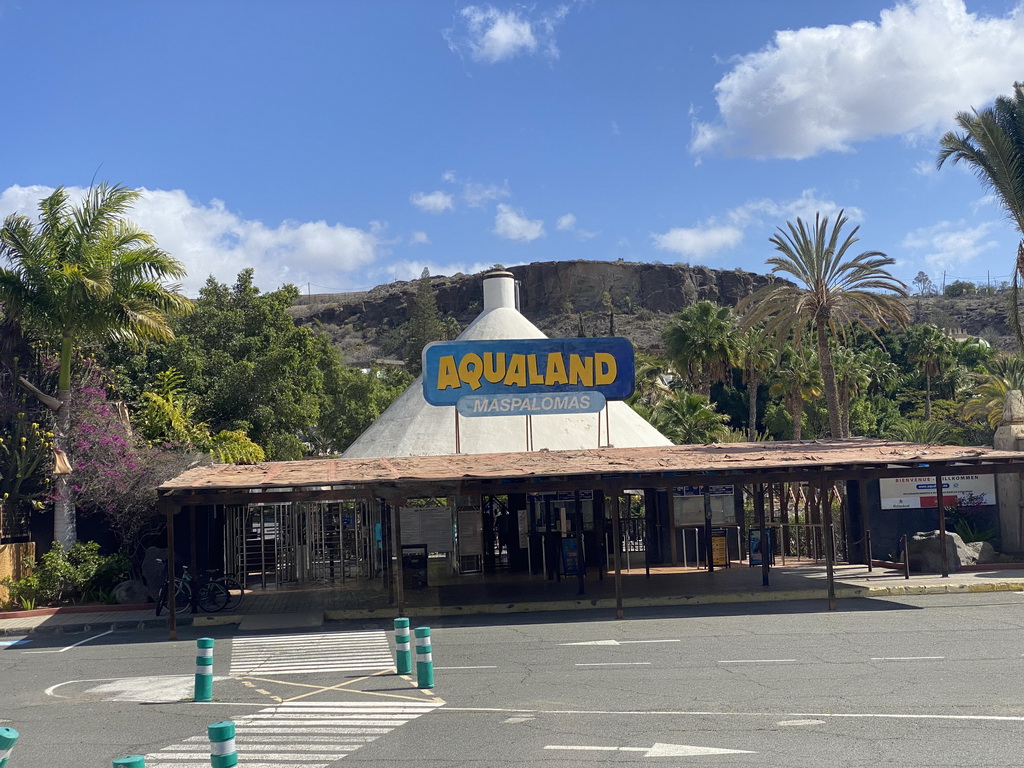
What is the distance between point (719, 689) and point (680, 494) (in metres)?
14.7

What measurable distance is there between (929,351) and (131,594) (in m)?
57.6

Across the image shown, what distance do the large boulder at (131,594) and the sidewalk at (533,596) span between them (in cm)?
42

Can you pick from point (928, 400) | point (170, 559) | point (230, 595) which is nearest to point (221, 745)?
point (170, 559)

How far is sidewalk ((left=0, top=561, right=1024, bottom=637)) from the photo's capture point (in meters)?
19.1

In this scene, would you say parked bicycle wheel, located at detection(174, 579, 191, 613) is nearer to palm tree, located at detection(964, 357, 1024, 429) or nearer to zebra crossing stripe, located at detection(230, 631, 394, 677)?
zebra crossing stripe, located at detection(230, 631, 394, 677)

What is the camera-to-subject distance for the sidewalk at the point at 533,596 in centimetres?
1906

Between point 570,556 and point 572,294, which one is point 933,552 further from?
point 572,294

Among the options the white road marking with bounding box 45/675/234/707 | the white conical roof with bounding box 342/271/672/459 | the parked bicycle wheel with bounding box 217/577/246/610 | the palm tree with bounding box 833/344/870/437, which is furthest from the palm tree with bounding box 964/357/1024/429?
the white road marking with bounding box 45/675/234/707

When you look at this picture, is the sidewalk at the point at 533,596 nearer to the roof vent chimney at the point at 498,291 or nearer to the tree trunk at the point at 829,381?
the tree trunk at the point at 829,381

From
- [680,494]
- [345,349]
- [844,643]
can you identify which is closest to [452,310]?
[345,349]

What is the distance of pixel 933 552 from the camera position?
23219 millimetres

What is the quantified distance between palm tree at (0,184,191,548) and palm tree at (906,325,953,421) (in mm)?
55163

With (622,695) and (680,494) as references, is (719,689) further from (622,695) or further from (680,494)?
(680,494)

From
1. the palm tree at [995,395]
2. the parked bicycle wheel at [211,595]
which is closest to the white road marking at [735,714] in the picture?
the parked bicycle wheel at [211,595]
